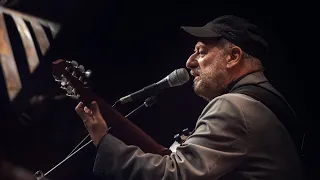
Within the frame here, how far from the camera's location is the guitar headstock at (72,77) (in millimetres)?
1342

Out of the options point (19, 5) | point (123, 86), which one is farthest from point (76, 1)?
point (123, 86)

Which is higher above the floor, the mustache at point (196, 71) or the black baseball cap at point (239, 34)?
the black baseball cap at point (239, 34)

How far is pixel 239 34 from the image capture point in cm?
142

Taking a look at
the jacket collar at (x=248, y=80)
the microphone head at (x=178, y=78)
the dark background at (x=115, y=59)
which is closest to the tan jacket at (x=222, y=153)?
the jacket collar at (x=248, y=80)

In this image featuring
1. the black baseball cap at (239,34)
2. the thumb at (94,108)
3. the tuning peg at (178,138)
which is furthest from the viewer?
the tuning peg at (178,138)

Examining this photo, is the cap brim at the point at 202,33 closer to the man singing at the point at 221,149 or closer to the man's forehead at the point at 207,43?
the man's forehead at the point at 207,43

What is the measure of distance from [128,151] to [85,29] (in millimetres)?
1185

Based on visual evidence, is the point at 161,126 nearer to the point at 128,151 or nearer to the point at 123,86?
the point at 123,86

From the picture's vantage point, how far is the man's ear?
56.7 inches

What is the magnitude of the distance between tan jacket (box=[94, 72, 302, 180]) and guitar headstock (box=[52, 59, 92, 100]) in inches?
7.9

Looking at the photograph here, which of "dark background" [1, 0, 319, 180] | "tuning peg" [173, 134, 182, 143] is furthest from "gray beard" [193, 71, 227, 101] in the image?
"dark background" [1, 0, 319, 180]

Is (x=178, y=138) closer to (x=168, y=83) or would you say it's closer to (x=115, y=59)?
(x=168, y=83)

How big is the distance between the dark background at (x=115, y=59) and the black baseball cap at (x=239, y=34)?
605 millimetres

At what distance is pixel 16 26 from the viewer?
2219 mm
